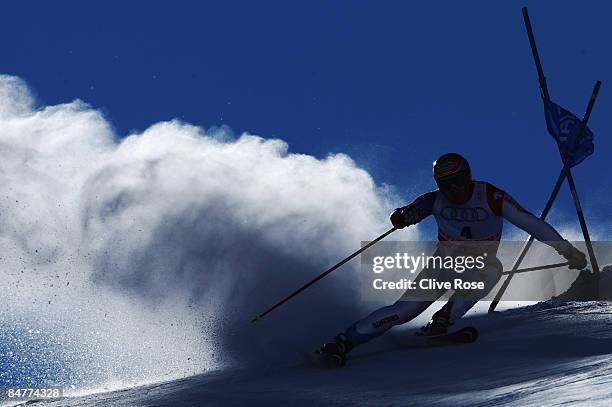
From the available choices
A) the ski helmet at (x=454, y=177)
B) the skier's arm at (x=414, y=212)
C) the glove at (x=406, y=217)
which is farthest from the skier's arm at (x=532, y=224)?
the glove at (x=406, y=217)

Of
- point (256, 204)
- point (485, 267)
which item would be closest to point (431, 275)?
point (485, 267)

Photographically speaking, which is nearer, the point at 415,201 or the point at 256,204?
the point at 415,201

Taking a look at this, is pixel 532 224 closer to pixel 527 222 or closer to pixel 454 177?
pixel 527 222

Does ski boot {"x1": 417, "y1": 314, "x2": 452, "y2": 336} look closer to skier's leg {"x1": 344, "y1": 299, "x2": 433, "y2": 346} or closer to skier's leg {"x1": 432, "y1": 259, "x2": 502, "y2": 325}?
skier's leg {"x1": 432, "y1": 259, "x2": 502, "y2": 325}

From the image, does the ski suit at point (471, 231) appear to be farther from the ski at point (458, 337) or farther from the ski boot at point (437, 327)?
the ski at point (458, 337)

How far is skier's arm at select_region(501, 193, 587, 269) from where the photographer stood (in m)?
7.54

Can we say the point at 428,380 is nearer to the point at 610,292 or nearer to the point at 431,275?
the point at 431,275

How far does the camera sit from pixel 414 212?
7.85 m

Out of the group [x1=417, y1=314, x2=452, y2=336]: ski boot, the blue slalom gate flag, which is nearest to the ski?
[x1=417, y1=314, x2=452, y2=336]: ski boot

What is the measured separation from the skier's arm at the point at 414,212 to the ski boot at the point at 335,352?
1303 millimetres

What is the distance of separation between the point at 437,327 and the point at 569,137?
5.46 metres

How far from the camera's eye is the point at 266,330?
31.1 feet

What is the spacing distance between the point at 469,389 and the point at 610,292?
6597 millimetres

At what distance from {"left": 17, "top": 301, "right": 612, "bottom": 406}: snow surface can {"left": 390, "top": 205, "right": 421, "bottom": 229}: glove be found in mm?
1164
